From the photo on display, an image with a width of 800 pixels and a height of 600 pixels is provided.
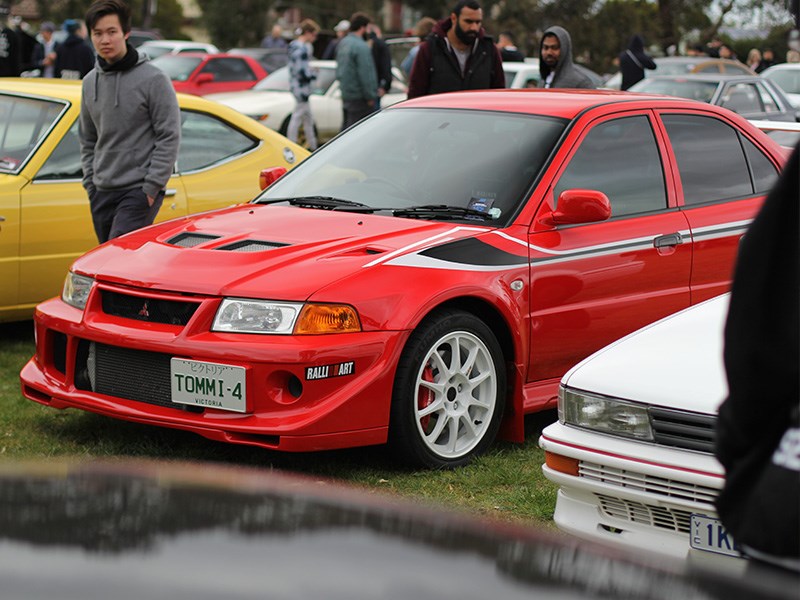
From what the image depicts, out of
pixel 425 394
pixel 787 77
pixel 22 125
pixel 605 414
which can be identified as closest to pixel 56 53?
pixel 22 125

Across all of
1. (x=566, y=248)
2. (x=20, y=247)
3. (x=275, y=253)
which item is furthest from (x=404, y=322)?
(x=20, y=247)

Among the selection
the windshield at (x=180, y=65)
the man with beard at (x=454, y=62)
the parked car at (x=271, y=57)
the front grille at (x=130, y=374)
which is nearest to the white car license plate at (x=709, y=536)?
the front grille at (x=130, y=374)

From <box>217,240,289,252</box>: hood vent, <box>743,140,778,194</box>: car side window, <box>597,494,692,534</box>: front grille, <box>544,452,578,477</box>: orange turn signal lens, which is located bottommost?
<box>597,494,692,534</box>: front grille

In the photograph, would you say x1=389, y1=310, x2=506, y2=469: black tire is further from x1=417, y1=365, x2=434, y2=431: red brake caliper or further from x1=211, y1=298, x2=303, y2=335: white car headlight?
x1=211, y1=298, x2=303, y2=335: white car headlight

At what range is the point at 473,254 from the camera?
5.35m

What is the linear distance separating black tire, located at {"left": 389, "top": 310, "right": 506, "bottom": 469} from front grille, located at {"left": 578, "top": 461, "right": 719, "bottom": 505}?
1102 millimetres

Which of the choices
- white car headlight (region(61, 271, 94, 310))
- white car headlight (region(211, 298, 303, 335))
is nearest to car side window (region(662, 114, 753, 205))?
white car headlight (region(211, 298, 303, 335))

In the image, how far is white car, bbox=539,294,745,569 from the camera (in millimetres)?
3822

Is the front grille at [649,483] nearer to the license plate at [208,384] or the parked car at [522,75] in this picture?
the license plate at [208,384]

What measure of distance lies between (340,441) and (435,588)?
3.31 meters

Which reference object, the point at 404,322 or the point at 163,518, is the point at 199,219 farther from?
the point at 163,518

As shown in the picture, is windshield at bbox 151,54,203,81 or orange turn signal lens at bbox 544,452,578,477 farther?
windshield at bbox 151,54,203,81

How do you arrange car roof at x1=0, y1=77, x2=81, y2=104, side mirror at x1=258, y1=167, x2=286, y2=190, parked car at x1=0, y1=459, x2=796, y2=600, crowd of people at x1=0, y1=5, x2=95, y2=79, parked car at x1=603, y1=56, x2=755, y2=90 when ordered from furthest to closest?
parked car at x1=603, y1=56, x2=755, y2=90 → crowd of people at x1=0, y1=5, x2=95, y2=79 → car roof at x1=0, y1=77, x2=81, y2=104 → side mirror at x1=258, y1=167, x2=286, y2=190 → parked car at x1=0, y1=459, x2=796, y2=600

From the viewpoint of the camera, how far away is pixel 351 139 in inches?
255
